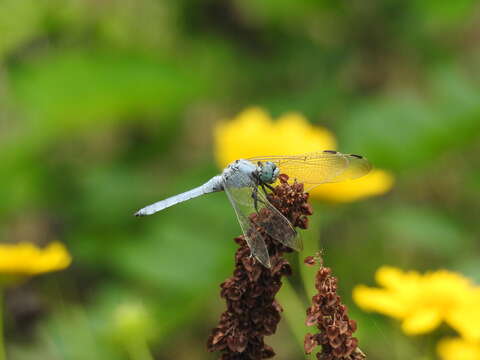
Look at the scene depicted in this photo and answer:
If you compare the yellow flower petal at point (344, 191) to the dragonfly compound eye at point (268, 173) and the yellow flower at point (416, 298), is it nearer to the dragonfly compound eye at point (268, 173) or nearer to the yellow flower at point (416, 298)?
the yellow flower at point (416, 298)

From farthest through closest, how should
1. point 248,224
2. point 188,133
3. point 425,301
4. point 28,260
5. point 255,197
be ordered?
point 188,133 < point 28,260 < point 425,301 < point 255,197 < point 248,224

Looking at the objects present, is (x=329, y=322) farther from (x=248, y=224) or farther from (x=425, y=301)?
(x=425, y=301)

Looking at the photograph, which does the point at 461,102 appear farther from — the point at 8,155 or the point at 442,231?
the point at 8,155

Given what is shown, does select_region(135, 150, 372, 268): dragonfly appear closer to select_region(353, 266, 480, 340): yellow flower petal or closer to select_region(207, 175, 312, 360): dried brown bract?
select_region(207, 175, 312, 360): dried brown bract

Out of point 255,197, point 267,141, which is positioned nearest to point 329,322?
point 255,197

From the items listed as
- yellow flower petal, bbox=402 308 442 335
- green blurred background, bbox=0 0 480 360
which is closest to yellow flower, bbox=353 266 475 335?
yellow flower petal, bbox=402 308 442 335

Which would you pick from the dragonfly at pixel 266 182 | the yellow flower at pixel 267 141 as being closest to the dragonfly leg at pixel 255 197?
the dragonfly at pixel 266 182
